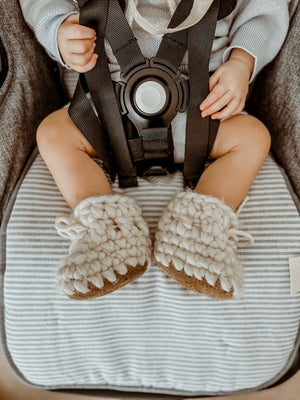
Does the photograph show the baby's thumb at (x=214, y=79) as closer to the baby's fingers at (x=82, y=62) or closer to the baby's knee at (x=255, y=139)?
the baby's knee at (x=255, y=139)

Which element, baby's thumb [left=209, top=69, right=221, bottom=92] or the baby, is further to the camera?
baby's thumb [left=209, top=69, right=221, bottom=92]

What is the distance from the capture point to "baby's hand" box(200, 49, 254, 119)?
23.3 inches

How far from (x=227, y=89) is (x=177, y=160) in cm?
16

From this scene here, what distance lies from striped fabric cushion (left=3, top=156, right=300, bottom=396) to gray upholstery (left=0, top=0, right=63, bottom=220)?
61 mm

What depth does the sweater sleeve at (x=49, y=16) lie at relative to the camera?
1.91ft

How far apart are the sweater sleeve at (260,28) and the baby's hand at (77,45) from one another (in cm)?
25

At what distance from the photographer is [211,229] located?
0.52 metres

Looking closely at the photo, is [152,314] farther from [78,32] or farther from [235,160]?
[78,32]

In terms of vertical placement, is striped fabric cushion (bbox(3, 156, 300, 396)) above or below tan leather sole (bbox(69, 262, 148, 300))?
below

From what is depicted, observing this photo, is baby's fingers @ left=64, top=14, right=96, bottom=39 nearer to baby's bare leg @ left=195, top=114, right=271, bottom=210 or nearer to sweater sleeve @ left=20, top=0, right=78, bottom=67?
sweater sleeve @ left=20, top=0, right=78, bottom=67

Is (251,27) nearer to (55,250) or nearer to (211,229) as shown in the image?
(211,229)

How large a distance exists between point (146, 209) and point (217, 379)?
333 mm

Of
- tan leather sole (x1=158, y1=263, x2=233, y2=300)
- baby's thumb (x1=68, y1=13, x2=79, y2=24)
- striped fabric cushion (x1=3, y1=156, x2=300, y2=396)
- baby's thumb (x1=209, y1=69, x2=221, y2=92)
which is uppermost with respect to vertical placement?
baby's thumb (x1=68, y1=13, x2=79, y2=24)

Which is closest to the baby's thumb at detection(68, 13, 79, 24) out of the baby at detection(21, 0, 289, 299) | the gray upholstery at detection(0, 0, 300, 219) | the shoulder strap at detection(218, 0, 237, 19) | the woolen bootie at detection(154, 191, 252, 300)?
the baby at detection(21, 0, 289, 299)
